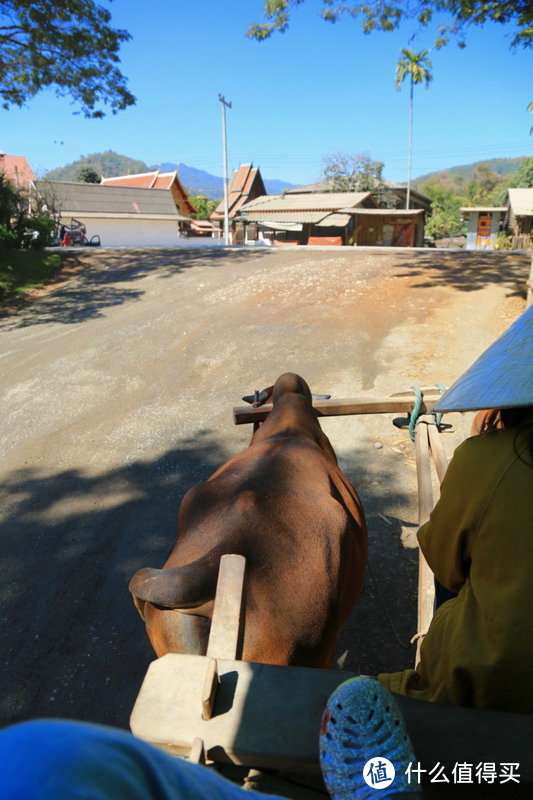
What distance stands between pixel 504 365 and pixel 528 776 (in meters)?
0.98

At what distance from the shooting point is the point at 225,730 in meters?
1.36

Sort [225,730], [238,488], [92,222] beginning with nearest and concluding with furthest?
[225,730] → [238,488] → [92,222]

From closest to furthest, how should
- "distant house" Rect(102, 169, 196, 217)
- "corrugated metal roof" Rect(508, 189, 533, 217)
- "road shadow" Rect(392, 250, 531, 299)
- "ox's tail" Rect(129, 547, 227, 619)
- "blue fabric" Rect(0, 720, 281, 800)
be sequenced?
"blue fabric" Rect(0, 720, 281, 800) < "ox's tail" Rect(129, 547, 227, 619) < "road shadow" Rect(392, 250, 531, 299) < "corrugated metal roof" Rect(508, 189, 533, 217) < "distant house" Rect(102, 169, 196, 217)

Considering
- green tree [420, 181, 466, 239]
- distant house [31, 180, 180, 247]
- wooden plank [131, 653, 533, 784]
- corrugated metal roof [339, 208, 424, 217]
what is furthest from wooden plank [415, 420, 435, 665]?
green tree [420, 181, 466, 239]

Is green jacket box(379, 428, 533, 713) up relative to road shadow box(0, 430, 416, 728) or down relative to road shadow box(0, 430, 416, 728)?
up

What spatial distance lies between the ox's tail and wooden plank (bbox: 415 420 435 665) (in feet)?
2.59

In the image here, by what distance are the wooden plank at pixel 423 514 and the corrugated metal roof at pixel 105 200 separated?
3030cm

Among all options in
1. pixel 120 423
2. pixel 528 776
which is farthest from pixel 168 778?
pixel 120 423

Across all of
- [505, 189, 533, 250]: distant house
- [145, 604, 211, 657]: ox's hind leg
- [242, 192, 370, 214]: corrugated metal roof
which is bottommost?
[145, 604, 211, 657]: ox's hind leg

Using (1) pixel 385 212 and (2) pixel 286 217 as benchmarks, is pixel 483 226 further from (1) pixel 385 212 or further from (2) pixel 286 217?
(2) pixel 286 217

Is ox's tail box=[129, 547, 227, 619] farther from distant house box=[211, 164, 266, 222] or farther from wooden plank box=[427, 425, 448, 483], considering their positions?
distant house box=[211, 164, 266, 222]

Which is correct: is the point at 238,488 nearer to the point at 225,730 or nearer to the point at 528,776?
the point at 225,730

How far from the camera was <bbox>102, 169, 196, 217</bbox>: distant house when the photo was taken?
41.8 metres

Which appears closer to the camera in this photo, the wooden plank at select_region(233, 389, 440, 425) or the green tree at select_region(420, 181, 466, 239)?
the wooden plank at select_region(233, 389, 440, 425)
